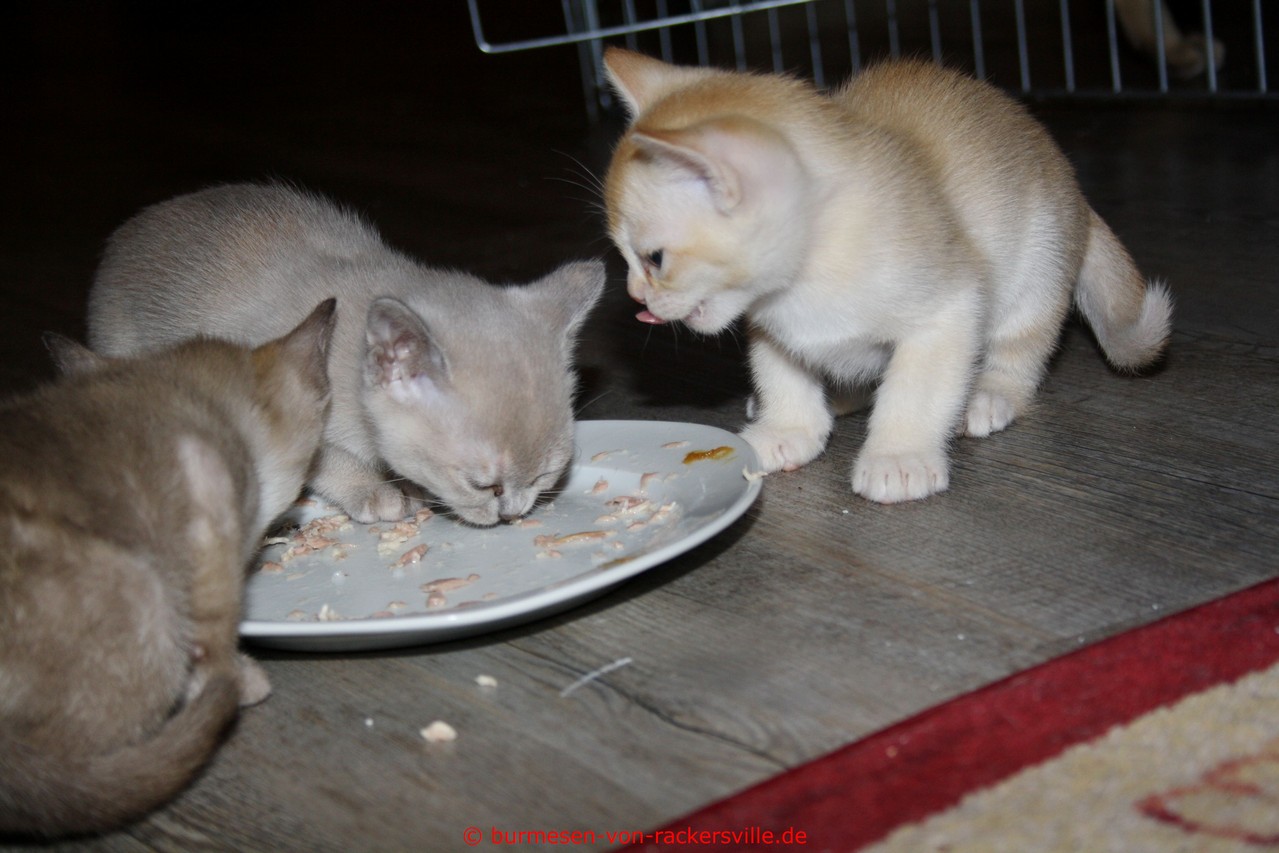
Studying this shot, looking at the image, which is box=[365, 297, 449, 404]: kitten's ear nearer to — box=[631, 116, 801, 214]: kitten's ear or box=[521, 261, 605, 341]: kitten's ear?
box=[521, 261, 605, 341]: kitten's ear

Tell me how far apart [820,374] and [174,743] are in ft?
3.72

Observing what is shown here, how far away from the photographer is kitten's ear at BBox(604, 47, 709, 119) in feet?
5.99

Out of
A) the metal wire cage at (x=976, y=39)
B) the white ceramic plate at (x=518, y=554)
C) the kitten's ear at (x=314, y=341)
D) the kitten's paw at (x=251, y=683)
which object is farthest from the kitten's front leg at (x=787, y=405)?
the metal wire cage at (x=976, y=39)

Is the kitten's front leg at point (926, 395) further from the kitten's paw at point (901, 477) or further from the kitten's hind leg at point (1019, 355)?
the kitten's hind leg at point (1019, 355)

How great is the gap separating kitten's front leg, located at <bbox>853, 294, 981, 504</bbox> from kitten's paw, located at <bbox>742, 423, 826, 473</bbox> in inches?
5.3

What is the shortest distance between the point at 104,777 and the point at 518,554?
0.62 m

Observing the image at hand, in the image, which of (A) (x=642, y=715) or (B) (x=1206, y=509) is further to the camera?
(B) (x=1206, y=509)

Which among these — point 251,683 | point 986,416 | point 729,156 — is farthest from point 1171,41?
point 251,683

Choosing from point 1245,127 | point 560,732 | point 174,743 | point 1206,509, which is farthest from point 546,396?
point 1245,127

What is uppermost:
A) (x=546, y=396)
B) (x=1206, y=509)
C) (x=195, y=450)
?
(x=195, y=450)

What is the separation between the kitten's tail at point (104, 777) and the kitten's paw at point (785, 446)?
36.0 inches

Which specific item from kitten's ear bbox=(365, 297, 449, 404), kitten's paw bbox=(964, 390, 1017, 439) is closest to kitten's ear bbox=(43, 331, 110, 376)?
kitten's ear bbox=(365, 297, 449, 404)

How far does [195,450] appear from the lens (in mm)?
1328

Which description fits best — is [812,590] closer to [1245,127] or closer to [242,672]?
[242,672]
